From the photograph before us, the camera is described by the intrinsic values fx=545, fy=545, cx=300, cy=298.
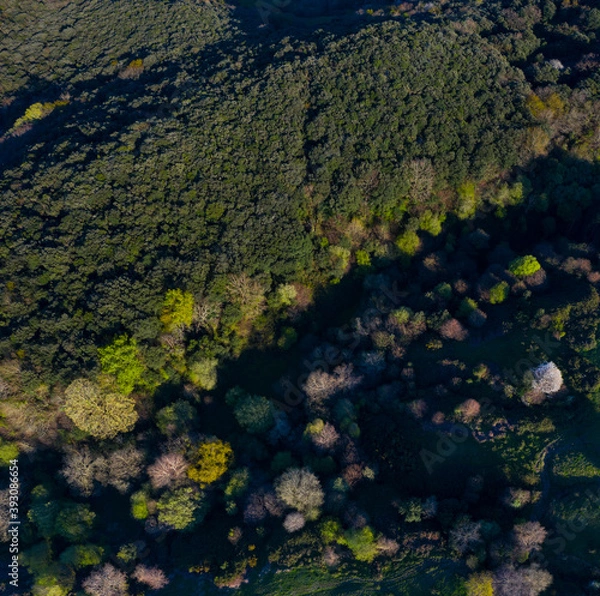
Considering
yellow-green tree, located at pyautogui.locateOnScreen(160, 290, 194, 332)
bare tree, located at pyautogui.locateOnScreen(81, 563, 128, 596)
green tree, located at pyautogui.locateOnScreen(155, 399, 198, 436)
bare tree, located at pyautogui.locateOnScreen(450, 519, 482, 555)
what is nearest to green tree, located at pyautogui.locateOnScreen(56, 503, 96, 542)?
bare tree, located at pyautogui.locateOnScreen(81, 563, 128, 596)

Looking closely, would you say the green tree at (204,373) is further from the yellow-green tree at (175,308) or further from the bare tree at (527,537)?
the bare tree at (527,537)

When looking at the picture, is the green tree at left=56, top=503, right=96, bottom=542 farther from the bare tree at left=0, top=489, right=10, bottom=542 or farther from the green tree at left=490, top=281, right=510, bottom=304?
the green tree at left=490, top=281, right=510, bottom=304

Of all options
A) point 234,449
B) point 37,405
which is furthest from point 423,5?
point 37,405

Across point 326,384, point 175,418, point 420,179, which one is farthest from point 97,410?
point 420,179

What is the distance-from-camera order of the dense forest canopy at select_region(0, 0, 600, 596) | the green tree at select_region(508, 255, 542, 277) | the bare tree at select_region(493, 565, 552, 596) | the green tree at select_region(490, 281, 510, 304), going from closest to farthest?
the bare tree at select_region(493, 565, 552, 596)
the dense forest canopy at select_region(0, 0, 600, 596)
the green tree at select_region(490, 281, 510, 304)
the green tree at select_region(508, 255, 542, 277)

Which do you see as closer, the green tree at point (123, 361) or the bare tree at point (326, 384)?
the green tree at point (123, 361)

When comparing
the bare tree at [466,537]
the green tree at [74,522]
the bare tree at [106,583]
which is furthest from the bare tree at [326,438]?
the green tree at [74,522]

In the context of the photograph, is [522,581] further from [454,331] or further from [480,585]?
[454,331]
